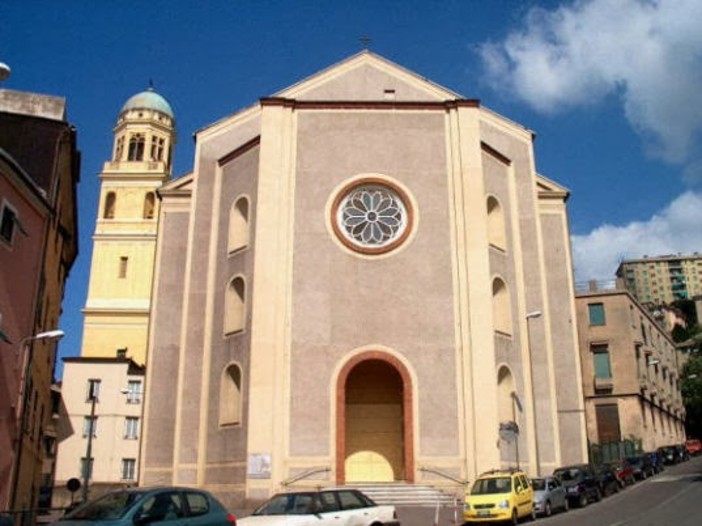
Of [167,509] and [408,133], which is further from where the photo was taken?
[408,133]

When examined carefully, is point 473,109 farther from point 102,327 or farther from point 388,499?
point 102,327

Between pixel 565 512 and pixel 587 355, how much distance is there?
2694 centimetres

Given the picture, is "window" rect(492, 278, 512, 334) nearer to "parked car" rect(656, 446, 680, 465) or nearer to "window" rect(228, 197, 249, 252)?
"window" rect(228, 197, 249, 252)

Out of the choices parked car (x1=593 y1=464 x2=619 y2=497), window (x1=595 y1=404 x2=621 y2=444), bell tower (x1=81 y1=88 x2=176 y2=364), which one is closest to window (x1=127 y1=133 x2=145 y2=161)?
bell tower (x1=81 y1=88 x2=176 y2=364)

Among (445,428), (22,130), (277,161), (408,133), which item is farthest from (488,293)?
Answer: (22,130)

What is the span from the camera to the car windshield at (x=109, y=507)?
36.9 feet

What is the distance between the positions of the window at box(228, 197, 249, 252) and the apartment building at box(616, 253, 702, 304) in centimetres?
16968

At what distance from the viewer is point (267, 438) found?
2734 centimetres

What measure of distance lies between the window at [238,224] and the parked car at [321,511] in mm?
16236

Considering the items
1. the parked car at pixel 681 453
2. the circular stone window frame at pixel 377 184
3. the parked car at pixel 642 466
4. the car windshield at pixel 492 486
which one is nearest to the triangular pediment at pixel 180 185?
the circular stone window frame at pixel 377 184

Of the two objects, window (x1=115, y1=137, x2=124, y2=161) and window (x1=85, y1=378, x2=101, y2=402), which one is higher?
window (x1=115, y1=137, x2=124, y2=161)

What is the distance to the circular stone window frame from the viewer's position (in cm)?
3006

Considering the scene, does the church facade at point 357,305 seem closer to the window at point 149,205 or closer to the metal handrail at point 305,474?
the metal handrail at point 305,474

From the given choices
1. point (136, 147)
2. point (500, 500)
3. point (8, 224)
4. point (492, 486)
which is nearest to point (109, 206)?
point (136, 147)
